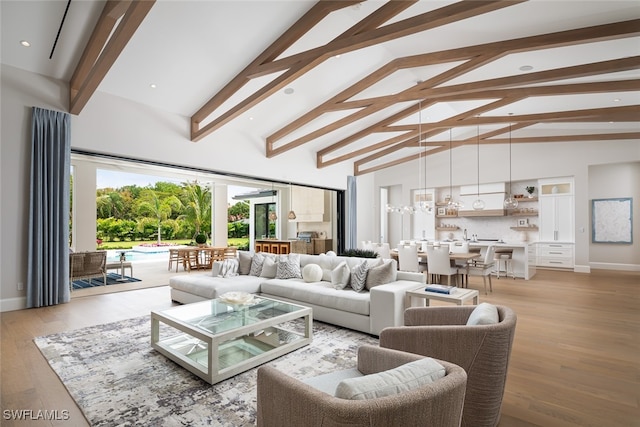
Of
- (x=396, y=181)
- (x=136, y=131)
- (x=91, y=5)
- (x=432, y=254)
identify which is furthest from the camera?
(x=396, y=181)

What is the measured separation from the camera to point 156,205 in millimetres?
11391

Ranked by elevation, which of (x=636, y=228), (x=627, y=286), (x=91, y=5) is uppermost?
(x=91, y=5)

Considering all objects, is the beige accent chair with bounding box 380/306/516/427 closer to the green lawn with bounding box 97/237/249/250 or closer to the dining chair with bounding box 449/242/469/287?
the dining chair with bounding box 449/242/469/287

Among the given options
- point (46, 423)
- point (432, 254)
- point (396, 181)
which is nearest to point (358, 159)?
point (396, 181)

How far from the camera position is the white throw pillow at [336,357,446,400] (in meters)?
1.15

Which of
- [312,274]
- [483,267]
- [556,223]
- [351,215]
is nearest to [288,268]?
[312,274]

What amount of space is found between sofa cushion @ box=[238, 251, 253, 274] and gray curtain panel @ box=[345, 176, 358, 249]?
16.2ft

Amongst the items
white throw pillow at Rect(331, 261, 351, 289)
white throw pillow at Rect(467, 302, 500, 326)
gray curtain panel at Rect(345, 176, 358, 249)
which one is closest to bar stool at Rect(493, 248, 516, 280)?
gray curtain panel at Rect(345, 176, 358, 249)

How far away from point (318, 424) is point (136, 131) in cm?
575

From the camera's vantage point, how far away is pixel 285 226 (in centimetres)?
1184

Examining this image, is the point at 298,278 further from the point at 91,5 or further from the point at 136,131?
the point at 91,5

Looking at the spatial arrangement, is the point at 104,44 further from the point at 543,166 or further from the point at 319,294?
the point at 543,166

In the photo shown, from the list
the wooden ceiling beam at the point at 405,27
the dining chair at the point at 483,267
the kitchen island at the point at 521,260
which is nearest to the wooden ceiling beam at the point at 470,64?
the wooden ceiling beam at the point at 405,27

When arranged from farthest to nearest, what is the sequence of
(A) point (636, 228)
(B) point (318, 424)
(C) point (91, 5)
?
(A) point (636, 228) → (C) point (91, 5) → (B) point (318, 424)
